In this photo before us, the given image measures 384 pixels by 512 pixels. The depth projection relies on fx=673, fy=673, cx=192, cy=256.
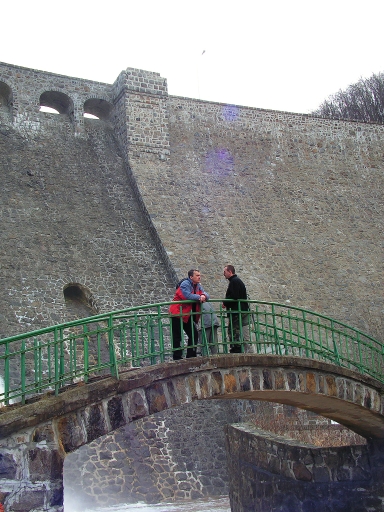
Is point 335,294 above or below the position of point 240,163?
below

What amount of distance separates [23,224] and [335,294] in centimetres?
1068

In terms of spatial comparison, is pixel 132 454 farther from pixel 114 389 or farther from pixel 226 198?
pixel 226 198

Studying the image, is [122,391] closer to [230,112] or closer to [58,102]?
→ [58,102]

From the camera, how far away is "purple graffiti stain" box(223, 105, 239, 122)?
25234mm

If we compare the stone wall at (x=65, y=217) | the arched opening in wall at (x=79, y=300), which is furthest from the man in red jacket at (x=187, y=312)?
the arched opening in wall at (x=79, y=300)

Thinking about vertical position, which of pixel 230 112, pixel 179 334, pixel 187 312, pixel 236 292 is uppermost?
pixel 230 112

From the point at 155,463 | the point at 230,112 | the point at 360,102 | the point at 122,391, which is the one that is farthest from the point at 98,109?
the point at 360,102

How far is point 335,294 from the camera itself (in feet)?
75.4

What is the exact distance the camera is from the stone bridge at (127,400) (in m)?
7.54

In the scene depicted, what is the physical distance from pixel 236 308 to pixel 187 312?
1171mm

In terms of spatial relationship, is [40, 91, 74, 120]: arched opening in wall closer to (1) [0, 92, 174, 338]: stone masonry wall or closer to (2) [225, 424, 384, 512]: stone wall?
Result: (1) [0, 92, 174, 338]: stone masonry wall

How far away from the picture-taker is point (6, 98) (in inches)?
867

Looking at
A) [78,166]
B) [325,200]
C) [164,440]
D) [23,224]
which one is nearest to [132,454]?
[164,440]

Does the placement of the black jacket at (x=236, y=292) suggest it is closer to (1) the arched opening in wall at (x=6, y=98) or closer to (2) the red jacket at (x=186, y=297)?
(2) the red jacket at (x=186, y=297)
